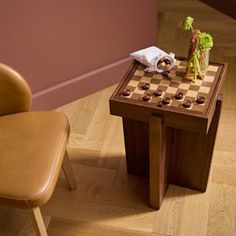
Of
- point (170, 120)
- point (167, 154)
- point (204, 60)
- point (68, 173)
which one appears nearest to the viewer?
point (170, 120)

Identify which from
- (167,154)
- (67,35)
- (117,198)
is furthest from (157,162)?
(67,35)

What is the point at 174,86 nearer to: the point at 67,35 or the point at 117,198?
the point at 117,198

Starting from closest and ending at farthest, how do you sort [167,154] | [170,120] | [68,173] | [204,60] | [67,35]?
[170,120] < [204,60] < [167,154] < [68,173] < [67,35]

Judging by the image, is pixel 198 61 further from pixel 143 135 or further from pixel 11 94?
pixel 11 94

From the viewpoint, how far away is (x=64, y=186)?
180 centimetres

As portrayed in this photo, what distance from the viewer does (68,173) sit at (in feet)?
5.56

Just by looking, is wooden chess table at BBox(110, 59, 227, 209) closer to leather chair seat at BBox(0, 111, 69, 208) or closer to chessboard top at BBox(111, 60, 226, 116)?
chessboard top at BBox(111, 60, 226, 116)

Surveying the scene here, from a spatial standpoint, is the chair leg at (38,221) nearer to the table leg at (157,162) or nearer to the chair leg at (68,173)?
the chair leg at (68,173)

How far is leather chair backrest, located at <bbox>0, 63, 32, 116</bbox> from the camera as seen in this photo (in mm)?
1441

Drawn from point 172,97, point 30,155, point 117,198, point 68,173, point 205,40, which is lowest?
point 117,198

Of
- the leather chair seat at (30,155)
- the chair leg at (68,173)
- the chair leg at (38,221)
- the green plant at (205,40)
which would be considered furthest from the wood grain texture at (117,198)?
the green plant at (205,40)

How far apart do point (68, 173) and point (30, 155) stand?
38 cm

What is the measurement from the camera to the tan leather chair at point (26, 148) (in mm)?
1242

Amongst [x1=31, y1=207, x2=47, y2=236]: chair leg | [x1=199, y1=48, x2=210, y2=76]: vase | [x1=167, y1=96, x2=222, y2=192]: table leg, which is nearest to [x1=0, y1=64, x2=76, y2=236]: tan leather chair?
[x1=31, y1=207, x2=47, y2=236]: chair leg
